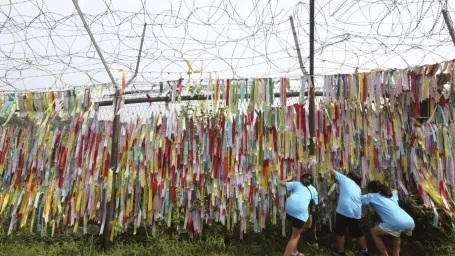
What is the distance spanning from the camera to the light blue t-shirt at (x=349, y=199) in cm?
372

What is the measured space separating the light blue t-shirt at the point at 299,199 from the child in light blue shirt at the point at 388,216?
25.7 inches

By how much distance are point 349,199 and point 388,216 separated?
0.41 meters

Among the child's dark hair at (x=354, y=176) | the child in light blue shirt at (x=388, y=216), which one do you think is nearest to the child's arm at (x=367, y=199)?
the child in light blue shirt at (x=388, y=216)

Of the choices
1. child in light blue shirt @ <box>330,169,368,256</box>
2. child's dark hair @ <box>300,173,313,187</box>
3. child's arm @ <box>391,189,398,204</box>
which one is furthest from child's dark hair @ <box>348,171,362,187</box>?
child's dark hair @ <box>300,173,313,187</box>

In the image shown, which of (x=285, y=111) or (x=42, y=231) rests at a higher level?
(x=285, y=111)

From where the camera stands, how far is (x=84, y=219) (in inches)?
158

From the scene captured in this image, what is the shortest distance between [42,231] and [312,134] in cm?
339

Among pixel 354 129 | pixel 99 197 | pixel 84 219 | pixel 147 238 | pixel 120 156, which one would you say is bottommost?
pixel 147 238

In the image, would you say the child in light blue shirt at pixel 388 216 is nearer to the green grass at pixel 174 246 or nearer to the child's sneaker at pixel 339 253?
the child's sneaker at pixel 339 253

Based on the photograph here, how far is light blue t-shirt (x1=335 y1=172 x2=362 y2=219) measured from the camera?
3.72m

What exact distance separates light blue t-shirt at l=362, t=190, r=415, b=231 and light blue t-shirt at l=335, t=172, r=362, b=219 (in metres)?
0.17

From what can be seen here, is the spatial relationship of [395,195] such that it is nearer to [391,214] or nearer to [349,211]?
[391,214]

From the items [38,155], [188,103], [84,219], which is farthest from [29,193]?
[188,103]

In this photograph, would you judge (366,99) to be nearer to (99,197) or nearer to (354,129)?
(354,129)
